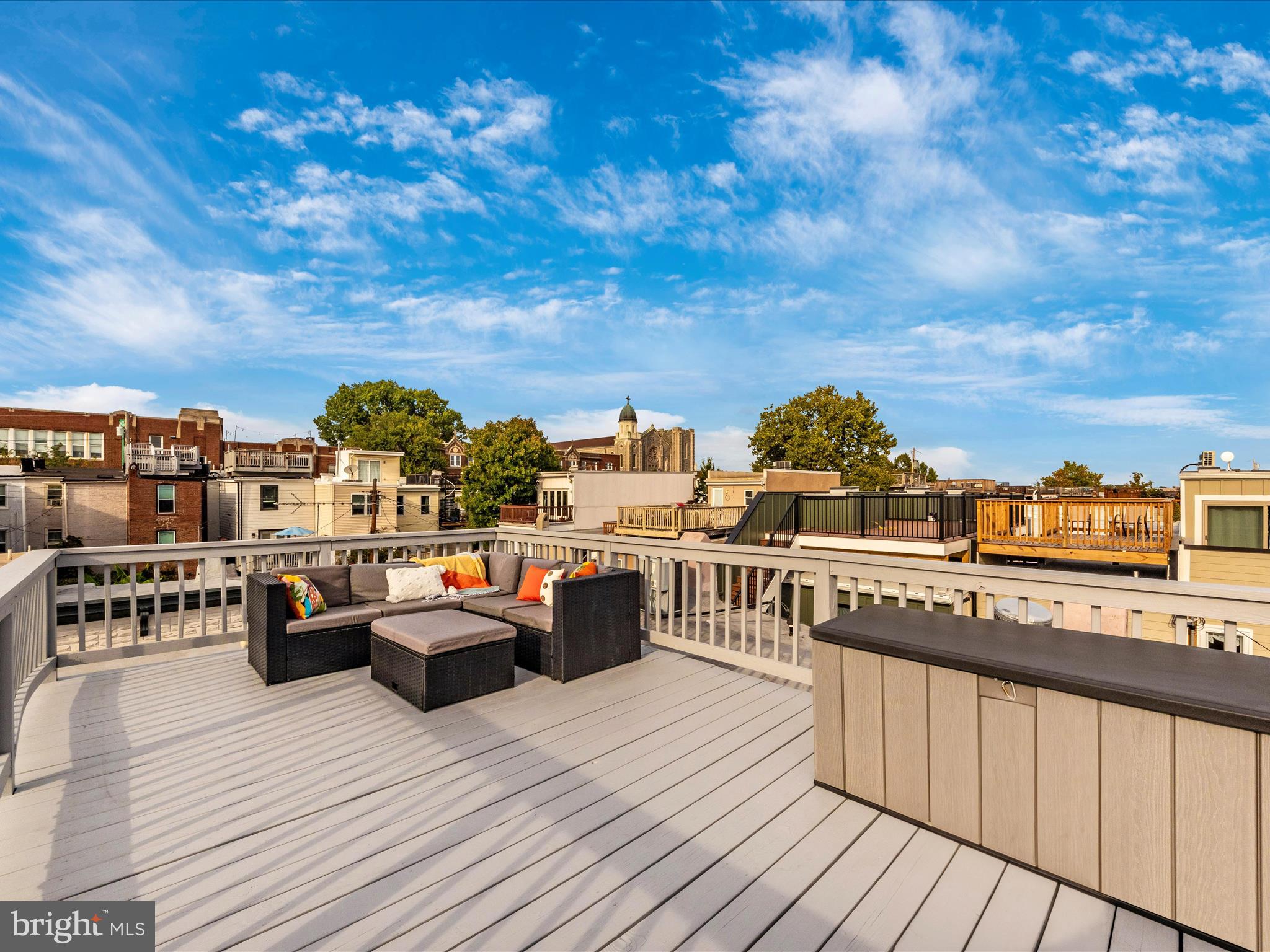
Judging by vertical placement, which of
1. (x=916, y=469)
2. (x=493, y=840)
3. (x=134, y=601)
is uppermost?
(x=916, y=469)

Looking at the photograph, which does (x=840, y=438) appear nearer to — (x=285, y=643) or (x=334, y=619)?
(x=334, y=619)

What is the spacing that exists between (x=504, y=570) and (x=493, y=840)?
284 cm

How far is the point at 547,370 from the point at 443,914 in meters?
34.0

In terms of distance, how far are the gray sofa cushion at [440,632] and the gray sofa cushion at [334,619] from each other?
0.28 m

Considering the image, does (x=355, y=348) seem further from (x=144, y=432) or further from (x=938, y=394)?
(x=938, y=394)

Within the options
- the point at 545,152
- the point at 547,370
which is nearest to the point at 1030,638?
the point at 545,152

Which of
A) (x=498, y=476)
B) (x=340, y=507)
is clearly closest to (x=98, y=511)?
(x=340, y=507)

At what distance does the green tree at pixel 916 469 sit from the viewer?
42162 millimetres

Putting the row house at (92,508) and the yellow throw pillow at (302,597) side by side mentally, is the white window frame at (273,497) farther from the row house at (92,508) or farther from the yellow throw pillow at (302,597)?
the yellow throw pillow at (302,597)

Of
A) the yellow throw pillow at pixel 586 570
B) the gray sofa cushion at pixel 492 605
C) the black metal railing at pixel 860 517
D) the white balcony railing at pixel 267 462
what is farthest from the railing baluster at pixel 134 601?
the white balcony railing at pixel 267 462

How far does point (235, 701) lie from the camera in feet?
10.8

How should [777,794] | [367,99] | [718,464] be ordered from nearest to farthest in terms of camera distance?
1. [777,794]
2. [367,99]
3. [718,464]

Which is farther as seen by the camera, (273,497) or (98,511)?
(273,497)

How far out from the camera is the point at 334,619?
12.3 feet
